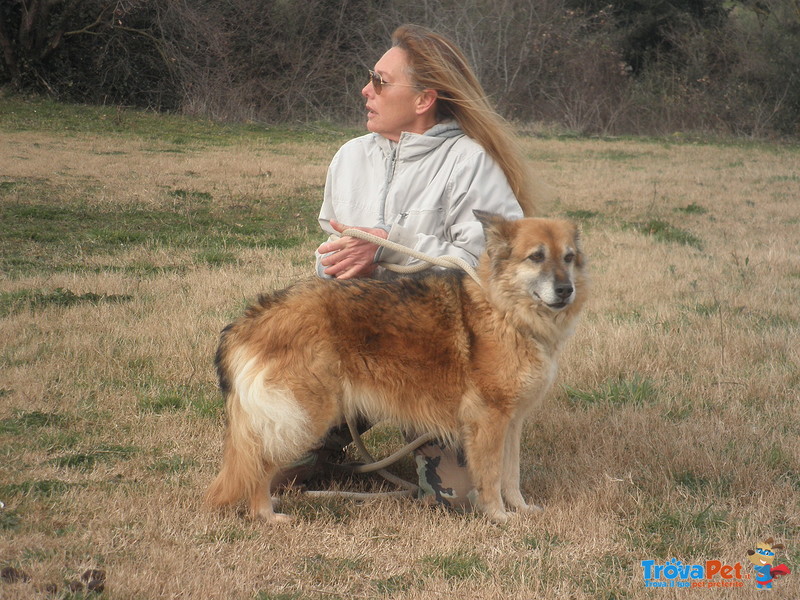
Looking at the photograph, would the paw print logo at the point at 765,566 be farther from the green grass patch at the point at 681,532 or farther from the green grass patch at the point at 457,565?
the green grass patch at the point at 457,565

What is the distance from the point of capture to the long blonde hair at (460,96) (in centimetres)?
455

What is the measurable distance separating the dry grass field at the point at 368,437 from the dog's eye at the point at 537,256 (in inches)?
Answer: 48.7

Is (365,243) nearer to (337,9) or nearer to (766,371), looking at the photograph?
(766,371)

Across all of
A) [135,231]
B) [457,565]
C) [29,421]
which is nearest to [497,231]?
[457,565]

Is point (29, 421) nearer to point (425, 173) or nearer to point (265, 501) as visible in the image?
point (265, 501)

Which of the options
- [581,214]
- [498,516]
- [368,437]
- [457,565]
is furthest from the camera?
[581,214]

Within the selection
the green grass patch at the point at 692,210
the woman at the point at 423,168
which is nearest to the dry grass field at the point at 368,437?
the woman at the point at 423,168

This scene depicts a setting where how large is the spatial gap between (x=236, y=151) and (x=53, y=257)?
9.55 meters

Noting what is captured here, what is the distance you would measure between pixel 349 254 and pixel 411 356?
787 millimetres

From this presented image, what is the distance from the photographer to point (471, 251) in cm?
445

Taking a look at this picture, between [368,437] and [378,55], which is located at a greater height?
[378,55]

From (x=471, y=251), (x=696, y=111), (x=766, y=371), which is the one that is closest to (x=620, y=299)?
(x=766, y=371)

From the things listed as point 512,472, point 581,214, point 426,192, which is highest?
point 426,192

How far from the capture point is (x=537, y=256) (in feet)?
12.8
